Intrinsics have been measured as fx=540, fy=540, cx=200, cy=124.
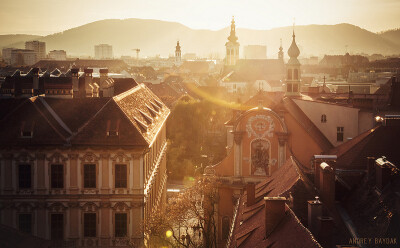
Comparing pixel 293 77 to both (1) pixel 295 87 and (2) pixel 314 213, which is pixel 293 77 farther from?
(2) pixel 314 213

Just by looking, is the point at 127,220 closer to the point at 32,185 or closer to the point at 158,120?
the point at 32,185

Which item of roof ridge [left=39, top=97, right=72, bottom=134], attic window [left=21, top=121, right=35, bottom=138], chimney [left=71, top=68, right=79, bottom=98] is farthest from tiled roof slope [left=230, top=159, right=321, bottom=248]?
chimney [left=71, top=68, right=79, bottom=98]

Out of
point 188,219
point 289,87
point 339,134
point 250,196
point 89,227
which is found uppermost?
point 289,87

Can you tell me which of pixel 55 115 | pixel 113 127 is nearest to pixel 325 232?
pixel 113 127

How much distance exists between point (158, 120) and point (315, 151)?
12381mm

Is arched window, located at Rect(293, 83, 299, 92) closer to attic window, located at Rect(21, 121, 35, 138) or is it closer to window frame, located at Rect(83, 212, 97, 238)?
window frame, located at Rect(83, 212, 97, 238)

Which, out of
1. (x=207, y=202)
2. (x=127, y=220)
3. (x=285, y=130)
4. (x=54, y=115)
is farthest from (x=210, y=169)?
(x=54, y=115)

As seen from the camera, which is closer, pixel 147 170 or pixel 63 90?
pixel 147 170

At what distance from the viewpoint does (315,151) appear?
37.1m

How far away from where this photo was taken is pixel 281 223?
1773cm

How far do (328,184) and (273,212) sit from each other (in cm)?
354

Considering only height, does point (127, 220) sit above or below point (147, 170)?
below

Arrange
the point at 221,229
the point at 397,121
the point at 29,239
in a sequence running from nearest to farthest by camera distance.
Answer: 1. the point at 29,239
2. the point at 397,121
3. the point at 221,229

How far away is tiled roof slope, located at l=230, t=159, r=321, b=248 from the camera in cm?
1574
